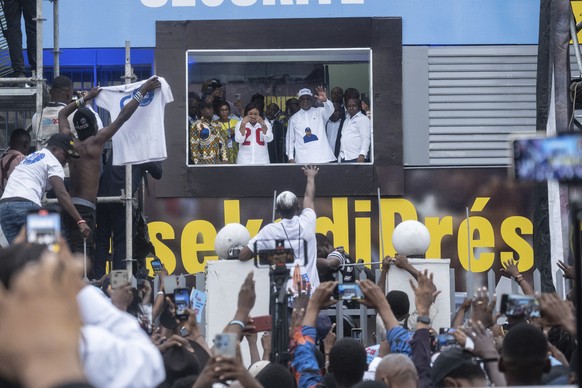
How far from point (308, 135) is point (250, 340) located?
792cm

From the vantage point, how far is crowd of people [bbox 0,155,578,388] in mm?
2654

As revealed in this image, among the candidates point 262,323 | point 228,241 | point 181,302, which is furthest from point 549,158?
point 228,241

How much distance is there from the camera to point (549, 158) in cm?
403

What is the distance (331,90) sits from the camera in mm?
18391

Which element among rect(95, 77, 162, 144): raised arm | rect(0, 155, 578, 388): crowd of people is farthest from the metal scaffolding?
rect(0, 155, 578, 388): crowd of people

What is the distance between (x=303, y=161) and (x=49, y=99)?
493cm

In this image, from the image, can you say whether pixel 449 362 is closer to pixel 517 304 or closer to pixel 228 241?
pixel 517 304

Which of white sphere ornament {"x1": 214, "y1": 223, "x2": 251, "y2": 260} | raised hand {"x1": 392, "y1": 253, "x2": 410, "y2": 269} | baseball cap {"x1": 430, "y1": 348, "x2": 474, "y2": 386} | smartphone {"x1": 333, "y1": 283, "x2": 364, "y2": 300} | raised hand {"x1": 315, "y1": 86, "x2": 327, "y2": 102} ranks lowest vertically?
baseball cap {"x1": 430, "y1": 348, "x2": 474, "y2": 386}

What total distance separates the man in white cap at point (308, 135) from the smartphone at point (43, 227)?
13.8 meters

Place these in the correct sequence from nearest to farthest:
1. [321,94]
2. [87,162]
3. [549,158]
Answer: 1. [549,158]
2. [87,162]
3. [321,94]

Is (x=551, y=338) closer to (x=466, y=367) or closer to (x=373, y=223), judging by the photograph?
(x=466, y=367)

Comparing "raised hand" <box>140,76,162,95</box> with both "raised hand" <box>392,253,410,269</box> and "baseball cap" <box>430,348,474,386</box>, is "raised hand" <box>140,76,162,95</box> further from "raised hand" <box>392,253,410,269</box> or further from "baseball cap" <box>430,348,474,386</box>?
"baseball cap" <box>430,348,474,386</box>

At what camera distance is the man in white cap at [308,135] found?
17.7m

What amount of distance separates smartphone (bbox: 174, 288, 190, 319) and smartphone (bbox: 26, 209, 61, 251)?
9.68 ft
